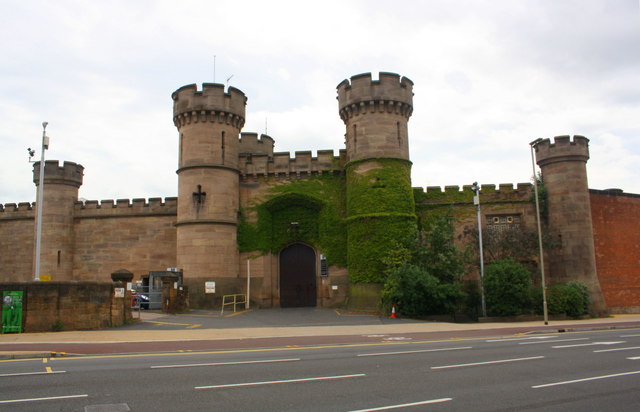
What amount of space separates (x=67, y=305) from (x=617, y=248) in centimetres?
3145

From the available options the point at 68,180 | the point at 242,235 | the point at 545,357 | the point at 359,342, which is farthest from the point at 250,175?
the point at 545,357

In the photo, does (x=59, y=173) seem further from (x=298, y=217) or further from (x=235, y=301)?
(x=298, y=217)

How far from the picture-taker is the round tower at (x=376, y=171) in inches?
1194

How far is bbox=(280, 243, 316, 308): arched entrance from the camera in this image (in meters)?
34.0

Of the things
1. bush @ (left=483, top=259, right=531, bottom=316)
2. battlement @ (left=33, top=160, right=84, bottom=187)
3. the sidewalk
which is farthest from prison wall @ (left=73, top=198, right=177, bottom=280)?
bush @ (left=483, top=259, right=531, bottom=316)

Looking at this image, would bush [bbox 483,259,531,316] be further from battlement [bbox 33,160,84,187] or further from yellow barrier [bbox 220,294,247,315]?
battlement [bbox 33,160,84,187]

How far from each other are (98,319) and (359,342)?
34.2 ft

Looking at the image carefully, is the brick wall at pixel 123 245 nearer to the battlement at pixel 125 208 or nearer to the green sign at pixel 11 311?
the battlement at pixel 125 208

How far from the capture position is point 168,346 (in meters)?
15.7

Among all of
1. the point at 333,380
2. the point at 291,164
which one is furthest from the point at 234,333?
the point at 291,164

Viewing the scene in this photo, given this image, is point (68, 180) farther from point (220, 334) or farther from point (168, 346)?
point (168, 346)

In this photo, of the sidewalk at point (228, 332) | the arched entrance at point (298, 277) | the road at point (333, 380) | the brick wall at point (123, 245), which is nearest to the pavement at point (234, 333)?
the sidewalk at point (228, 332)

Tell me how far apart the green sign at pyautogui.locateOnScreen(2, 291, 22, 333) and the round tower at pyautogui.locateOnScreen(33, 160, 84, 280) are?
1898 cm

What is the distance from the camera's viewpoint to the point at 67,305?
20.1 meters
